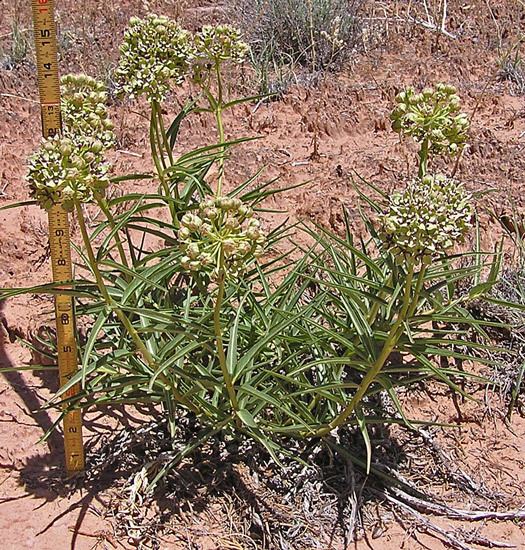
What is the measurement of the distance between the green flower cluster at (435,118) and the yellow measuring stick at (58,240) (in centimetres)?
100

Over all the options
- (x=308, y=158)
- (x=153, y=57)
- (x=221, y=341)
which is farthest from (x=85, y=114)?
(x=308, y=158)

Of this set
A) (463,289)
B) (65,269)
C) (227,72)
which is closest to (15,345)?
(65,269)

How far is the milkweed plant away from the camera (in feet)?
6.13

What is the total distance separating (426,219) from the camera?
1.84 metres

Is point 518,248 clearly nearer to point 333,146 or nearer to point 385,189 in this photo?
point 385,189

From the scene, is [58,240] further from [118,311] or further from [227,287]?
[227,287]

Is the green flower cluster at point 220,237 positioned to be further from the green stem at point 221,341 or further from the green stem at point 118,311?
the green stem at point 118,311

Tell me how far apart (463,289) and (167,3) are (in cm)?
440

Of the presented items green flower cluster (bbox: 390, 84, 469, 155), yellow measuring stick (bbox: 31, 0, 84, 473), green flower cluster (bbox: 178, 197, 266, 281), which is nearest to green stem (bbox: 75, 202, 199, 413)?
yellow measuring stick (bbox: 31, 0, 84, 473)

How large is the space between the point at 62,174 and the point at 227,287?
3.17 ft

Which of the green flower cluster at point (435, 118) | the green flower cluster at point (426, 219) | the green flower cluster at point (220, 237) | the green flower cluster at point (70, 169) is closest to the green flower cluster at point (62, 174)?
the green flower cluster at point (70, 169)

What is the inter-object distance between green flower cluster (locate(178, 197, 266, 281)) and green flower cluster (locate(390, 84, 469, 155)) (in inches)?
25.1

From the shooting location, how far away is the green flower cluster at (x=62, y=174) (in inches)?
73.2

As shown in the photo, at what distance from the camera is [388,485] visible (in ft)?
8.91
